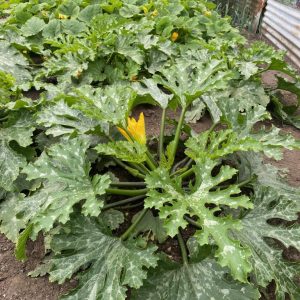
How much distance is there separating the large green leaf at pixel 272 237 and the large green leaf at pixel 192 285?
14 cm

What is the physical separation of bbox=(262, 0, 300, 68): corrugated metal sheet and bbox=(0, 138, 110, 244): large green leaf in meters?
5.09

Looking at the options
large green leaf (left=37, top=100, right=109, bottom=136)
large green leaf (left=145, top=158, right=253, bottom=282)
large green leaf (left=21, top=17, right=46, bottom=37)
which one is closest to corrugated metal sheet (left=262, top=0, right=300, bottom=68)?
large green leaf (left=21, top=17, right=46, bottom=37)

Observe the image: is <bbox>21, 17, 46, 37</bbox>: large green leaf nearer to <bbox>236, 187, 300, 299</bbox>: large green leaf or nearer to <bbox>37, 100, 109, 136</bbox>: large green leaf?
<bbox>37, 100, 109, 136</bbox>: large green leaf

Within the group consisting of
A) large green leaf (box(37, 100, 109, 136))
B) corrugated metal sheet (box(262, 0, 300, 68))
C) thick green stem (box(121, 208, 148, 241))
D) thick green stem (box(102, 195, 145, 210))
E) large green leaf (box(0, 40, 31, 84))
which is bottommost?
corrugated metal sheet (box(262, 0, 300, 68))

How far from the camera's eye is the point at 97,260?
2.12 m

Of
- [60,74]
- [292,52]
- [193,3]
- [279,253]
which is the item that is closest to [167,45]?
[60,74]

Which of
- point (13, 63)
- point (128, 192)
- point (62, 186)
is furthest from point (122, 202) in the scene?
point (13, 63)

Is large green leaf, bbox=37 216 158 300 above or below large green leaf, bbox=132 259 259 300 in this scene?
above

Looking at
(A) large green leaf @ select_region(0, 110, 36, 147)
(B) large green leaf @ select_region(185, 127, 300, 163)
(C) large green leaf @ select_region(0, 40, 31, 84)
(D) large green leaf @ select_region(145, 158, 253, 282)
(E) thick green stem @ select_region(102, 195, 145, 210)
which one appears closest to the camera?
(D) large green leaf @ select_region(145, 158, 253, 282)

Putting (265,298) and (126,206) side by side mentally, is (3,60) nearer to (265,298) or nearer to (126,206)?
(126,206)

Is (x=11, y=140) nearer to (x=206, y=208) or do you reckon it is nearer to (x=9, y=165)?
(x=9, y=165)

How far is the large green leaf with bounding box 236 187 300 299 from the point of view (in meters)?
2.09

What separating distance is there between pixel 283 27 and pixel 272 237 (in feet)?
19.4

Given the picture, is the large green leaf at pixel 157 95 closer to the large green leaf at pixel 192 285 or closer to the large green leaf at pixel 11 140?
the large green leaf at pixel 11 140
